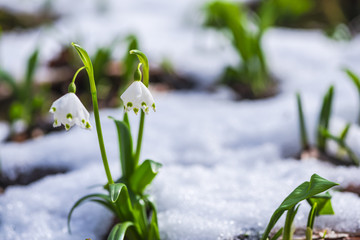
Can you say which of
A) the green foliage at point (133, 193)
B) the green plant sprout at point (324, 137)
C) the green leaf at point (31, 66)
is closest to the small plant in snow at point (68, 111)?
the green foliage at point (133, 193)

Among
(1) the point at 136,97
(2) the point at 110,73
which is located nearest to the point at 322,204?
(1) the point at 136,97

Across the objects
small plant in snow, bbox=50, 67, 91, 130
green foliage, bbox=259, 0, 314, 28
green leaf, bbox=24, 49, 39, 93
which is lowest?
green leaf, bbox=24, 49, 39, 93

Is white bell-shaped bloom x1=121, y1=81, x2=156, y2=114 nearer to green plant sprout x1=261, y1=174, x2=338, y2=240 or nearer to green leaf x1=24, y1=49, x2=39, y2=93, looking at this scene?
green plant sprout x1=261, y1=174, x2=338, y2=240

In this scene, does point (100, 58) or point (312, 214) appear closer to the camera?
point (312, 214)

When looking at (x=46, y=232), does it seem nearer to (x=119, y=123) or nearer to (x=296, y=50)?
(x=119, y=123)

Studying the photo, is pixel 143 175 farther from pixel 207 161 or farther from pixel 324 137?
pixel 324 137

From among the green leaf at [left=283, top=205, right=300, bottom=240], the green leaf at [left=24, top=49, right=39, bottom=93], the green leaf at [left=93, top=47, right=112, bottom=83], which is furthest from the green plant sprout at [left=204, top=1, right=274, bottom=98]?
the green leaf at [left=283, top=205, right=300, bottom=240]

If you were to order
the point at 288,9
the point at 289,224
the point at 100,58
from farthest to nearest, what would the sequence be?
the point at 288,9 < the point at 100,58 < the point at 289,224
